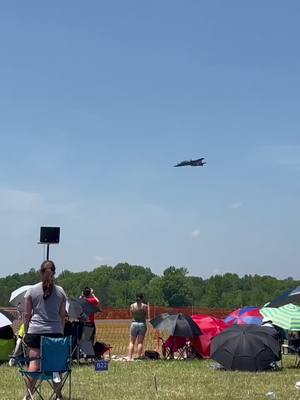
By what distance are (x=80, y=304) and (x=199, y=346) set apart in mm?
2888

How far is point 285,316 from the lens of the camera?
15.8m

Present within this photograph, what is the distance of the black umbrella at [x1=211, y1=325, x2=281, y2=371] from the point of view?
44.2 feet

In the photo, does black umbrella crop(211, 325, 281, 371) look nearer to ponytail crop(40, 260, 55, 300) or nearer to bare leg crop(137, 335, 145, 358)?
bare leg crop(137, 335, 145, 358)

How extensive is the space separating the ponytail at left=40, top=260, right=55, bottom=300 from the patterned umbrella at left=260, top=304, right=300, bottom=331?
25.2ft

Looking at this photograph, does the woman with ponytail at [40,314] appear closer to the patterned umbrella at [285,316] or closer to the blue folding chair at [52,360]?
the blue folding chair at [52,360]

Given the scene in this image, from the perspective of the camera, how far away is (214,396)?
34.2ft

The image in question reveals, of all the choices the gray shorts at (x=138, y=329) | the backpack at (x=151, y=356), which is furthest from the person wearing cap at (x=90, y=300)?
the backpack at (x=151, y=356)

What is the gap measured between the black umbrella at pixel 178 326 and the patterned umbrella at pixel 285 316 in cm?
159

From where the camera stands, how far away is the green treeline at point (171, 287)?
3275 inches

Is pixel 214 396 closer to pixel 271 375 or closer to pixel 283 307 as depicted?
pixel 271 375

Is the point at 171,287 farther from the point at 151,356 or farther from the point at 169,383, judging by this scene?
the point at 169,383

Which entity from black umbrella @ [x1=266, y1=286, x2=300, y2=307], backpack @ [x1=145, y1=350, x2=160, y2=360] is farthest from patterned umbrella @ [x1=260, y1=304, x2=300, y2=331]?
backpack @ [x1=145, y1=350, x2=160, y2=360]

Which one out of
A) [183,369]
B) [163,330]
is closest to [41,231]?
[163,330]

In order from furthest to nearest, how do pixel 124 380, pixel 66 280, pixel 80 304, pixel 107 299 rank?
pixel 66 280 < pixel 107 299 < pixel 80 304 < pixel 124 380
